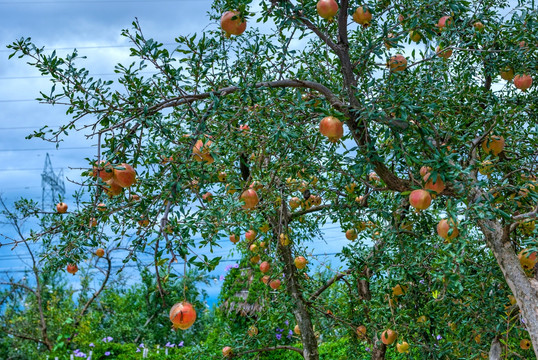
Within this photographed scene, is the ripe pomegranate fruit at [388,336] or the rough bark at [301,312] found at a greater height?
the rough bark at [301,312]

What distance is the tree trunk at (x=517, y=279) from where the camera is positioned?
2855 mm

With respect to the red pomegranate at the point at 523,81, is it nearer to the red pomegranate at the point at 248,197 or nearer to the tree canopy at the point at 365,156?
the tree canopy at the point at 365,156

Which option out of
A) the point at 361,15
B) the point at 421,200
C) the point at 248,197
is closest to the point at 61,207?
the point at 248,197

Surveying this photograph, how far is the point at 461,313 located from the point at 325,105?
1.76 metres

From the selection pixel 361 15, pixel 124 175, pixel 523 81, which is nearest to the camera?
pixel 124 175

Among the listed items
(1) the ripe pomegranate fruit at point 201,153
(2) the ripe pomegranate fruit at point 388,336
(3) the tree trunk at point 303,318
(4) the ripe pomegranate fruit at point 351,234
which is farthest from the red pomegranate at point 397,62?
(3) the tree trunk at point 303,318

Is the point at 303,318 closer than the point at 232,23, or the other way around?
the point at 232,23

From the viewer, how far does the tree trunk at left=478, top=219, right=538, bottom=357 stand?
2.85m

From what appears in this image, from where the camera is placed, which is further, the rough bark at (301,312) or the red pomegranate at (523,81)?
the rough bark at (301,312)

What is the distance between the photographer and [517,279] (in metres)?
2.92

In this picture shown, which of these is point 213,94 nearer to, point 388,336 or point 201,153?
point 201,153

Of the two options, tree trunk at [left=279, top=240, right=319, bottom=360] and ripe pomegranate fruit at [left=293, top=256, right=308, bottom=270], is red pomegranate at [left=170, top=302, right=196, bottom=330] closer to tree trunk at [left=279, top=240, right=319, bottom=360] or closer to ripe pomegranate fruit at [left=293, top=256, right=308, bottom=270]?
ripe pomegranate fruit at [left=293, top=256, right=308, bottom=270]

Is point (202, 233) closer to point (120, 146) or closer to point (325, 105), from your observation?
point (120, 146)

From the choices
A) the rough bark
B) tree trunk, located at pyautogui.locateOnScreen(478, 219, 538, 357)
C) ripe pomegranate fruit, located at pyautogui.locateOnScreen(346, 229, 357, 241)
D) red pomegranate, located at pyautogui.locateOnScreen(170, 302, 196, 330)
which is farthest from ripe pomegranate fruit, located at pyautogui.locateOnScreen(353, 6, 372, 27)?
the rough bark
